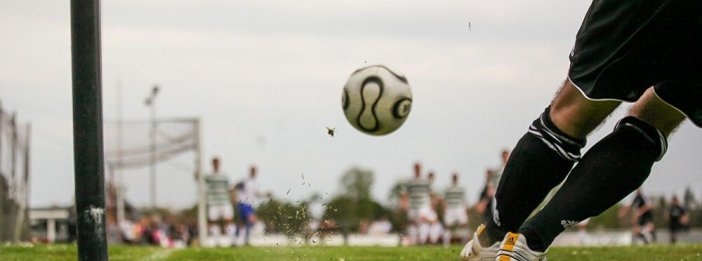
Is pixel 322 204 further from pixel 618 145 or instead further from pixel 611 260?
pixel 611 260

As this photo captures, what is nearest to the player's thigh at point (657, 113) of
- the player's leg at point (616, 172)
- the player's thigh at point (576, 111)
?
the player's leg at point (616, 172)

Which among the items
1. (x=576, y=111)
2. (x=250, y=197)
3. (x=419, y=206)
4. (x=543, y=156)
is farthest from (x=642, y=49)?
(x=419, y=206)

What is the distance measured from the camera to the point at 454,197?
91.9ft

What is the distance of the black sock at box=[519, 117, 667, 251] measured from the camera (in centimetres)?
454

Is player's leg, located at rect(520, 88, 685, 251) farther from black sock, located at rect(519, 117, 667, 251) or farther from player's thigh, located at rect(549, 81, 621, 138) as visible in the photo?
player's thigh, located at rect(549, 81, 621, 138)

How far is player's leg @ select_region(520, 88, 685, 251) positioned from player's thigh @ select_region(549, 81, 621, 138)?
0.15 m

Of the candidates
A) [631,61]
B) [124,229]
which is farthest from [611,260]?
[124,229]

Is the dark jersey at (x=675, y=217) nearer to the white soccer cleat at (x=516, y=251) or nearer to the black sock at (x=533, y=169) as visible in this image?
the black sock at (x=533, y=169)

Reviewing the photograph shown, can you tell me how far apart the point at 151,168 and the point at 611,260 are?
27.2 metres

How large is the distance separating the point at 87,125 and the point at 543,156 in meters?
2.06

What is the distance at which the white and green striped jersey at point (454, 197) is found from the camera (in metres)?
27.9

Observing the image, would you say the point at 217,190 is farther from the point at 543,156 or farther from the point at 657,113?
the point at 657,113

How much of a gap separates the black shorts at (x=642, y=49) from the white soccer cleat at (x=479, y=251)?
0.95 meters

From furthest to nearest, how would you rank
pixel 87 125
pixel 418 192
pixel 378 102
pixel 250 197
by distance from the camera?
pixel 418 192, pixel 250 197, pixel 378 102, pixel 87 125
